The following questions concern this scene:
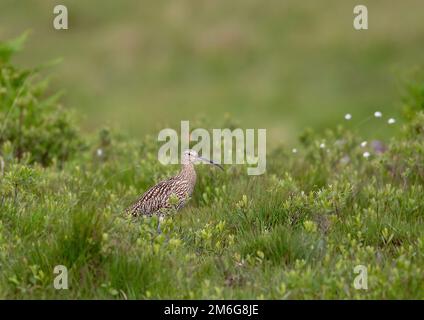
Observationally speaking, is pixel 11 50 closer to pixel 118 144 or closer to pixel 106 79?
pixel 118 144

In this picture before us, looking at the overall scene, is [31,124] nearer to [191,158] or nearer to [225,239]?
[191,158]

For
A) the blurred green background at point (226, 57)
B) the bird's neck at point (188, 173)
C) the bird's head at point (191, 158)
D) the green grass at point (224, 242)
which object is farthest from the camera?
the blurred green background at point (226, 57)

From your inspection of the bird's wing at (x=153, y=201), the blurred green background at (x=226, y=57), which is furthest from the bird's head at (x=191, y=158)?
the blurred green background at (x=226, y=57)

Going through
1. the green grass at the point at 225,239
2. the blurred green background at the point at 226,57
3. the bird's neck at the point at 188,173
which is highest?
the blurred green background at the point at 226,57

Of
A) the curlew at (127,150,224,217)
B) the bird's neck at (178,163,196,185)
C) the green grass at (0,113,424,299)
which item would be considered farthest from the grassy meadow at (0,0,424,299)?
the bird's neck at (178,163,196,185)

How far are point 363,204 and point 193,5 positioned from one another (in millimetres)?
20287

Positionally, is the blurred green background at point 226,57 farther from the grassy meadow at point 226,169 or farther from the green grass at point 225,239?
the green grass at point 225,239

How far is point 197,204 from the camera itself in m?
10.9

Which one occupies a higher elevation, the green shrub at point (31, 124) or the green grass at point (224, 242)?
the green shrub at point (31, 124)

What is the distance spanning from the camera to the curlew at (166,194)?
9.93 meters

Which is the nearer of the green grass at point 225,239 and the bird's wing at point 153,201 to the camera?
the green grass at point 225,239

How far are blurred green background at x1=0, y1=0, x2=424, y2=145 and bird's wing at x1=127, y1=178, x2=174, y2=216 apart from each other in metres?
11.7

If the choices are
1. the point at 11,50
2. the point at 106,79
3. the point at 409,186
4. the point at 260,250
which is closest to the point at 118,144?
the point at 11,50
